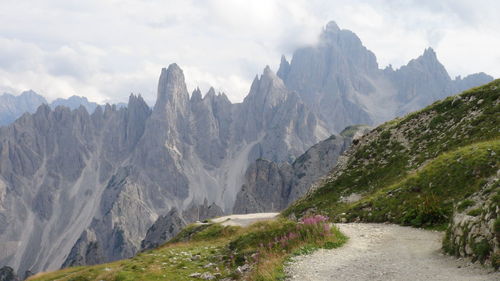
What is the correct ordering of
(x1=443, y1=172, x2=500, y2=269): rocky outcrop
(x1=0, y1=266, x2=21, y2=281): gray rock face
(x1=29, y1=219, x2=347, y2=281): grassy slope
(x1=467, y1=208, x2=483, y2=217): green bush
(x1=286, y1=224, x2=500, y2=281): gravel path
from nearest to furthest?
(x1=443, y1=172, x2=500, y2=269): rocky outcrop < (x1=286, y1=224, x2=500, y2=281): gravel path < (x1=467, y1=208, x2=483, y2=217): green bush < (x1=29, y1=219, x2=347, y2=281): grassy slope < (x1=0, y1=266, x2=21, y2=281): gray rock face

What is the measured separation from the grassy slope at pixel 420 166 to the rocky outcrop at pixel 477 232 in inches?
172

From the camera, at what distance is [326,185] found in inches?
1715

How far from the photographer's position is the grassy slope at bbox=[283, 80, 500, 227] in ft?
78.9

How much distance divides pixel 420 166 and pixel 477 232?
20389mm

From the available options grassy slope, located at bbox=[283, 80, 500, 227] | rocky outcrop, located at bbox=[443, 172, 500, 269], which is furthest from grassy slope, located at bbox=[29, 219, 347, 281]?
grassy slope, located at bbox=[283, 80, 500, 227]

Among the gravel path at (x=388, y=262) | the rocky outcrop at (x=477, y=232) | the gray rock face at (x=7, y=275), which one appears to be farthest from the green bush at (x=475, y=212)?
the gray rock face at (x=7, y=275)

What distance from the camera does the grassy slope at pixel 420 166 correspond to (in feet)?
78.9

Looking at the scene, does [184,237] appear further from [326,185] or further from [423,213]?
[423,213]

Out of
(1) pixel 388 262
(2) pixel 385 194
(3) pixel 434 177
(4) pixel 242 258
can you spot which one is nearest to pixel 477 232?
(1) pixel 388 262

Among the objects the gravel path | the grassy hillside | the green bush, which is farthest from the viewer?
the grassy hillside

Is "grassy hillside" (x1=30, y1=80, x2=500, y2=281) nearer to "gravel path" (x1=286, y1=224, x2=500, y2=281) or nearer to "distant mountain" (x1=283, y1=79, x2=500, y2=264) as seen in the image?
"distant mountain" (x1=283, y1=79, x2=500, y2=264)

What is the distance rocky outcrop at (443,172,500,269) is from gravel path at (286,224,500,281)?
474mm

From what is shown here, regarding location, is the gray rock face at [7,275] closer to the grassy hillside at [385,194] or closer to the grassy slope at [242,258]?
the grassy hillside at [385,194]

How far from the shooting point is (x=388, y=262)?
54.7ft
